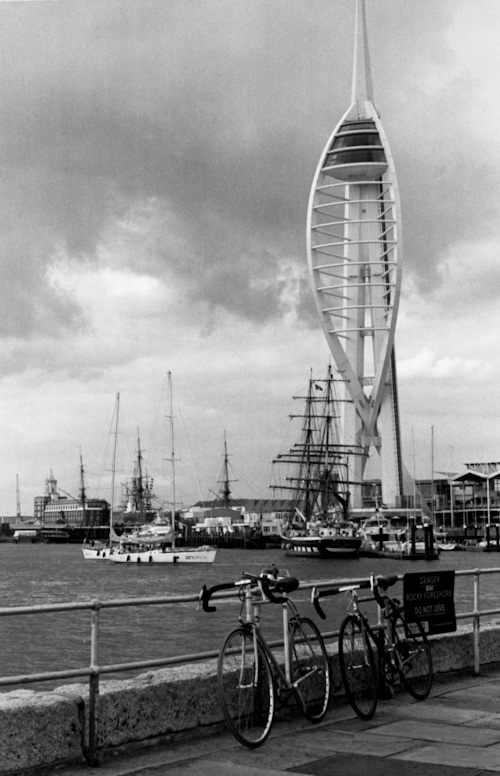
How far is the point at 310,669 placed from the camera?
320 inches

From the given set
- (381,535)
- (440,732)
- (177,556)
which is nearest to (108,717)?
(440,732)

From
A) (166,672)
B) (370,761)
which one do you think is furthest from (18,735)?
(370,761)

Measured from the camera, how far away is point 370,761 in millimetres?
6719

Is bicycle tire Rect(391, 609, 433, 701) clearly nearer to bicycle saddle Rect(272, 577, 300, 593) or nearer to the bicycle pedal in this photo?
the bicycle pedal

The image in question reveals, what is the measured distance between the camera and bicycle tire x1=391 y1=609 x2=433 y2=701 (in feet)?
29.5

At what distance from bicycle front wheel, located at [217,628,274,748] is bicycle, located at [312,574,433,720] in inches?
32.0

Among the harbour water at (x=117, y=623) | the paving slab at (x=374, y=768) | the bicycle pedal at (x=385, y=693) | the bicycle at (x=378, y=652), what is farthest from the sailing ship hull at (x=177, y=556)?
the paving slab at (x=374, y=768)

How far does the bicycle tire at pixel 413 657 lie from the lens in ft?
29.5

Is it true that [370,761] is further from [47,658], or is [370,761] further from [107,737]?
[47,658]

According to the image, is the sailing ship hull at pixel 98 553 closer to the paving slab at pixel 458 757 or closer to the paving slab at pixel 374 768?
the paving slab at pixel 458 757

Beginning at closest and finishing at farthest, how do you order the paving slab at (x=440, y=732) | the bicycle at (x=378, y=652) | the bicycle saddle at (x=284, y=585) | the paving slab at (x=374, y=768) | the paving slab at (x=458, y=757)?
1. the paving slab at (x=374, y=768)
2. the paving slab at (x=458, y=757)
3. the paving slab at (x=440, y=732)
4. the bicycle saddle at (x=284, y=585)
5. the bicycle at (x=378, y=652)

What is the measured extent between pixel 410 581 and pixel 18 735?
13.8 ft

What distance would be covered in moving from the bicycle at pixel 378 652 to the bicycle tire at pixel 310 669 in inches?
5.9

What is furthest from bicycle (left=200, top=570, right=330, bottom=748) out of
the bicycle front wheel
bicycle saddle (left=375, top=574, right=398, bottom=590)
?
bicycle saddle (left=375, top=574, right=398, bottom=590)
